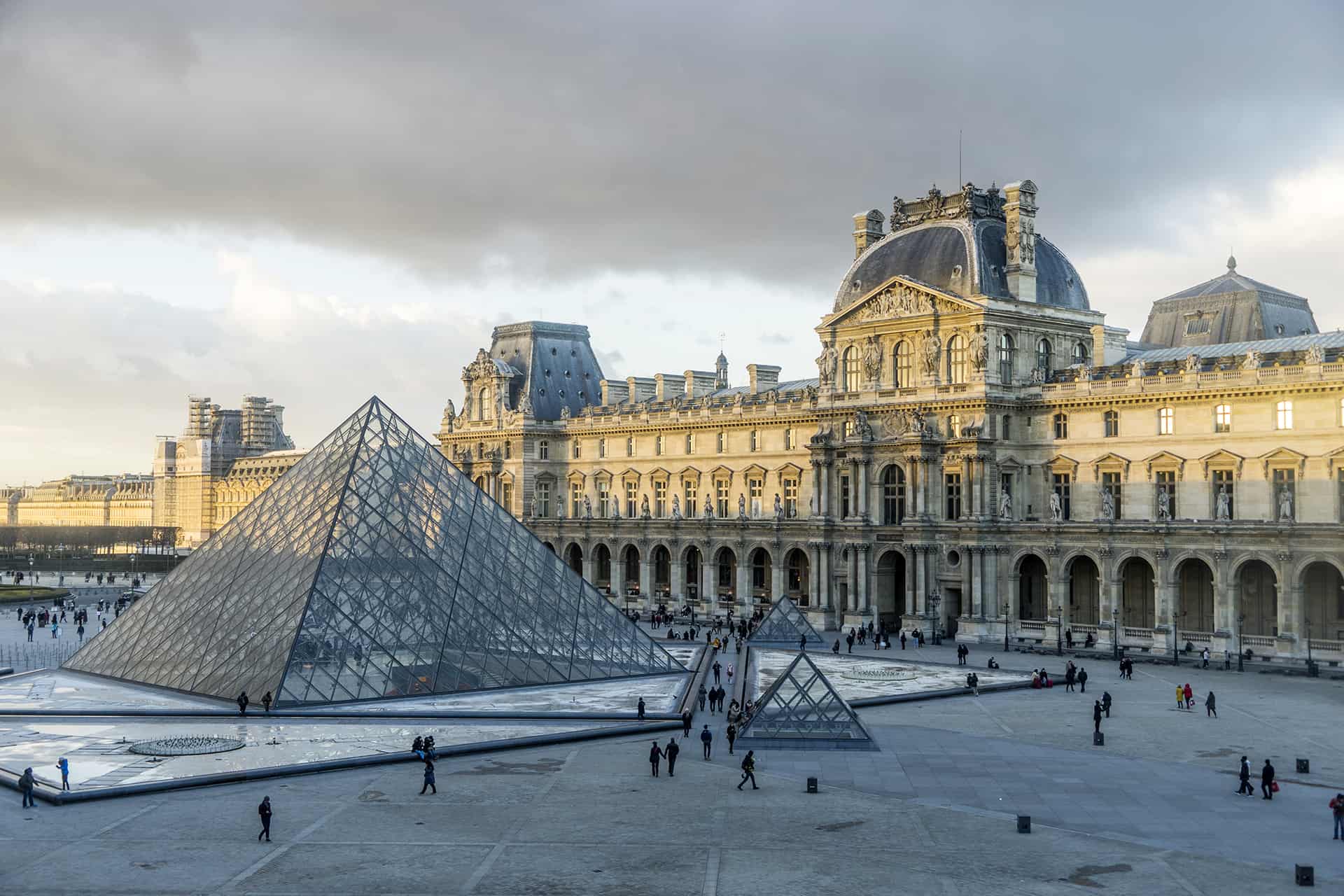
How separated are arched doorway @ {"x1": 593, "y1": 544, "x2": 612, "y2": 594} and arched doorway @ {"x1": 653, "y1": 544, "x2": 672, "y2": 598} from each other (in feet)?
12.4

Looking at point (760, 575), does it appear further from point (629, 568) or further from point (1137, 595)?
point (1137, 595)

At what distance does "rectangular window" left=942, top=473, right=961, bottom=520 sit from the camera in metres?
64.2

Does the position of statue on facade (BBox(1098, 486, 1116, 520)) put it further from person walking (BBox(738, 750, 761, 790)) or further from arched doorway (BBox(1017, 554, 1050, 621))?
person walking (BBox(738, 750, 761, 790))

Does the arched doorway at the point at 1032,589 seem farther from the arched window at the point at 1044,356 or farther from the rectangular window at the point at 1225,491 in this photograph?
the rectangular window at the point at 1225,491

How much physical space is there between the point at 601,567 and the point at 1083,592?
3212 cm

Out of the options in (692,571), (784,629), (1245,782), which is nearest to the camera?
(1245,782)

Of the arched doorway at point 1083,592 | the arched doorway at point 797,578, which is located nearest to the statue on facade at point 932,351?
the arched doorway at point 1083,592

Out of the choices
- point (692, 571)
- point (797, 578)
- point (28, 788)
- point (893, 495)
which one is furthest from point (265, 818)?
point (692, 571)

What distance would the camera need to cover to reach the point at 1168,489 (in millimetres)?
58625

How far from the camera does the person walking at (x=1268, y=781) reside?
2908cm

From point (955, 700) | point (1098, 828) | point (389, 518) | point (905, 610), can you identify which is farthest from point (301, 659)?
point (905, 610)

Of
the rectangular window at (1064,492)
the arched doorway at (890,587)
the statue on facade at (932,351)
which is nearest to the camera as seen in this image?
the rectangular window at (1064,492)

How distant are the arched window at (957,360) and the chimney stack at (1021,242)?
10.3ft

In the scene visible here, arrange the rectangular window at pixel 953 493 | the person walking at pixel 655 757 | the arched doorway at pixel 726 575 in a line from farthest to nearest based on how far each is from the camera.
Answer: the arched doorway at pixel 726 575
the rectangular window at pixel 953 493
the person walking at pixel 655 757
